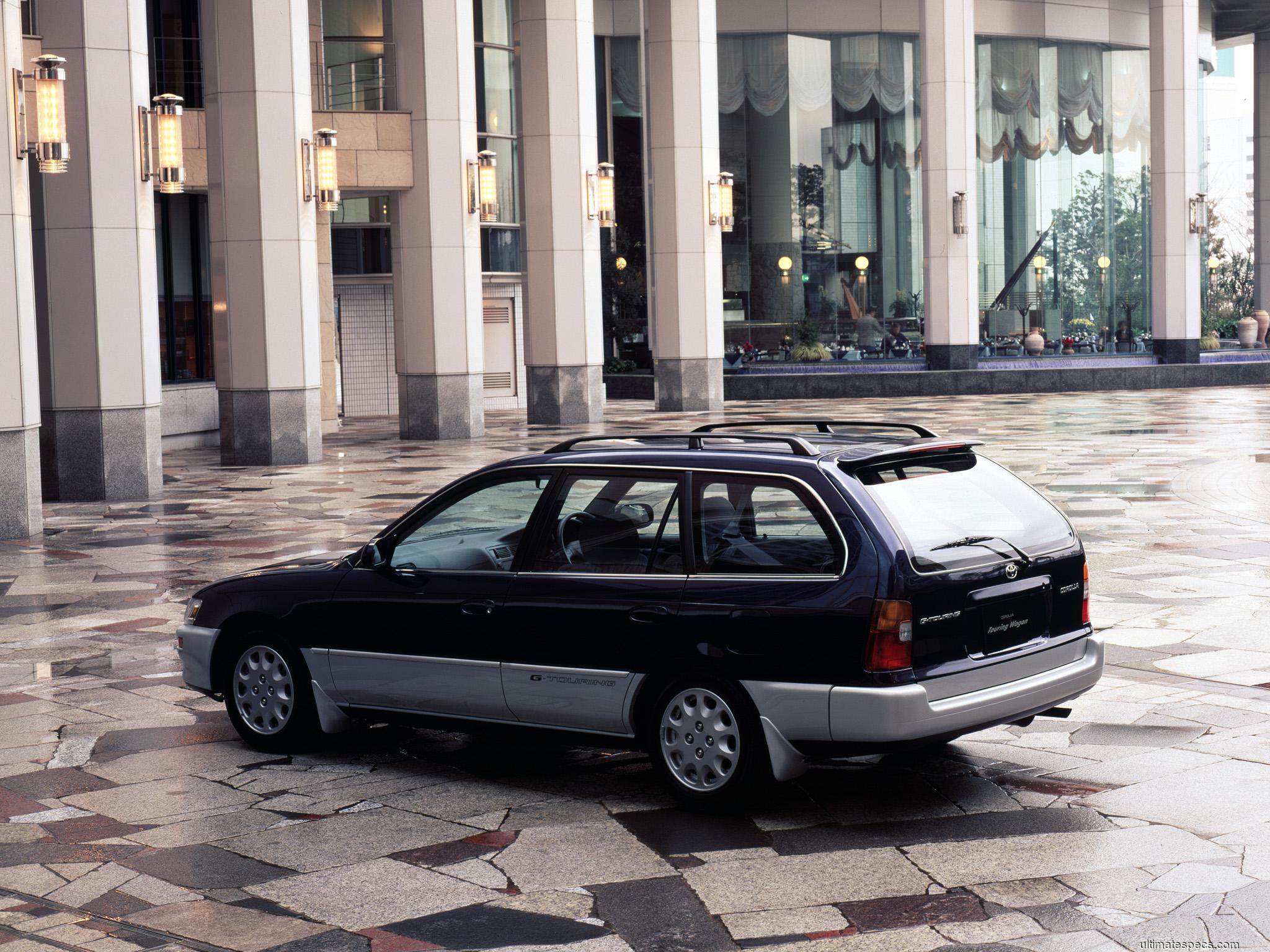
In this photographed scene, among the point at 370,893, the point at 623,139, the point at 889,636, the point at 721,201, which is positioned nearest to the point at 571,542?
the point at 889,636

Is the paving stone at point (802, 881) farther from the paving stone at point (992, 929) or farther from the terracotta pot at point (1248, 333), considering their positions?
the terracotta pot at point (1248, 333)

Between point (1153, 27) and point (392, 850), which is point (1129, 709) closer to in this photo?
point (392, 850)

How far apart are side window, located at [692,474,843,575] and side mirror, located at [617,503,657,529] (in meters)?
0.28

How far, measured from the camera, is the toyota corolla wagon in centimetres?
599

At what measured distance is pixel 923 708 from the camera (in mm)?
5875

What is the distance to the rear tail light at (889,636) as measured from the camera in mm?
5879

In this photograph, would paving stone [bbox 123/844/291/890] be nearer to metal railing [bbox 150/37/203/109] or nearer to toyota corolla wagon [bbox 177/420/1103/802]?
toyota corolla wagon [bbox 177/420/1103/802]

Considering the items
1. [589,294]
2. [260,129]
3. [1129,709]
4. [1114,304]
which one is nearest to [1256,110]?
[1114,304]

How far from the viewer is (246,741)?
7.47m

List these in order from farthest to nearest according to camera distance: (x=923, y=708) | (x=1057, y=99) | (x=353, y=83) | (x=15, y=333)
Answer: (x=1057, y=99), (x=353, y=83), (x=15, y=333), (x=923, y=708)

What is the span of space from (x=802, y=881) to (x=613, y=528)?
1.86 m

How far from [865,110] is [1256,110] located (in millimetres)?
17758

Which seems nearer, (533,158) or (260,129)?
(260,129)

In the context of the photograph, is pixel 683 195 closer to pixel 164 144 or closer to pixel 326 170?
pixel 326 170
